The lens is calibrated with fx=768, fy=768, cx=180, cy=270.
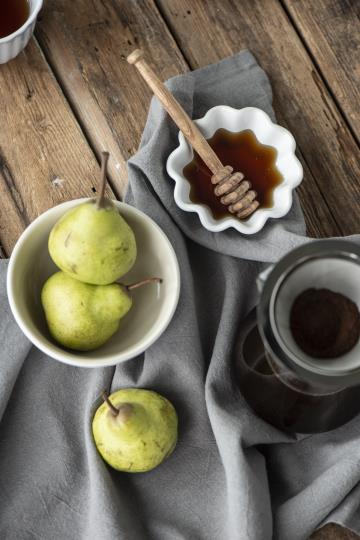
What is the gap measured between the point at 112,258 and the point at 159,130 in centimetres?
23

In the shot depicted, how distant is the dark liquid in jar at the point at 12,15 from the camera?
1.01 m

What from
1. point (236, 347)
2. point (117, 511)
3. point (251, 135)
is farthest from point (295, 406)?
point (251, 135)

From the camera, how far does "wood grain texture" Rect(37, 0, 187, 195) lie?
3.45 feet

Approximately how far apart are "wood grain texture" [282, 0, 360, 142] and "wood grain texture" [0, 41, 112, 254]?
350 millimetres

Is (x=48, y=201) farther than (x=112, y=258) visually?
Yes

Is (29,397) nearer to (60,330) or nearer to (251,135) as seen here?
(60,330)

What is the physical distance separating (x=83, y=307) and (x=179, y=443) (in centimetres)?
25

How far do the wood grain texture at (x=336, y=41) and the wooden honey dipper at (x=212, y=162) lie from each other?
0.21m

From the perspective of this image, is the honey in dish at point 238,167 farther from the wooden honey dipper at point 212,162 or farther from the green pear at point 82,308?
→ the green pear at point 82,308

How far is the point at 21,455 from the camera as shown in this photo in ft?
3.18

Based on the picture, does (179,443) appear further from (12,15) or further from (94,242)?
(12,15)

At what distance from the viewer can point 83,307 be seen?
849 mm

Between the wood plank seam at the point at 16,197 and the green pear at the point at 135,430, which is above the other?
the wood plank seam at the point at 16,197

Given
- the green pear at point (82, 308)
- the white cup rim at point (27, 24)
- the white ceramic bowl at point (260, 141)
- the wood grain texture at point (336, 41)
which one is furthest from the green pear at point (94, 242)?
the wood grain texture at point (336, 41)
